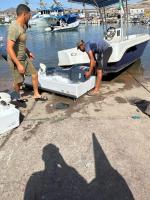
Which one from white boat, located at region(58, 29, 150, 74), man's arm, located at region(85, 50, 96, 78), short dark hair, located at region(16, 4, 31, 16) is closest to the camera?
short dark hair, located at region(16, 4, 31, 16)

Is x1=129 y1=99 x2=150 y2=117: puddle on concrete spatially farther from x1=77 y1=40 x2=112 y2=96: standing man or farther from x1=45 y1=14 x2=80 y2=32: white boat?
x1=45 y1=14 x2=80 y2=32: white boat

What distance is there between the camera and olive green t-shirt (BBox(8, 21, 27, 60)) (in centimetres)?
549

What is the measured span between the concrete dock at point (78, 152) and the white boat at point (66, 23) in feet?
148

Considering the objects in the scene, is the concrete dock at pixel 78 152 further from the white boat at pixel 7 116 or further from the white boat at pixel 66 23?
the white boat at pixel 66 23

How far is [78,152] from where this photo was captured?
4242 millimetres

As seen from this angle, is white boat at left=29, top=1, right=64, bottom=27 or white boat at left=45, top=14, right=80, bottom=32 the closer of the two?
white boat at left=45, top=14, right=80, bottom=32

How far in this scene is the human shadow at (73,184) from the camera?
10.9 ft

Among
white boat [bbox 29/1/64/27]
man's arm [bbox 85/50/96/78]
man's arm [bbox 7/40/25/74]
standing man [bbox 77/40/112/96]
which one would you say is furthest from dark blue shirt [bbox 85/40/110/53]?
white boat [bbox 29/1/64/27]

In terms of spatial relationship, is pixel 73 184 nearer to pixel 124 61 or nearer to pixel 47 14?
pixel 124 61

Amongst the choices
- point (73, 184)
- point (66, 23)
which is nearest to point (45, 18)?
point (66, 23)

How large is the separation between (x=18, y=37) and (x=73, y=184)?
3.36m

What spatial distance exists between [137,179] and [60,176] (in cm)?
102

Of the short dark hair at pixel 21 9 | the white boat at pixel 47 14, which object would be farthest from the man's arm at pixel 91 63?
the white boat at pixel 47 14

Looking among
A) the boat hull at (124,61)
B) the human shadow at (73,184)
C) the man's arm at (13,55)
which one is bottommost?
the human shadow at (73,184)
